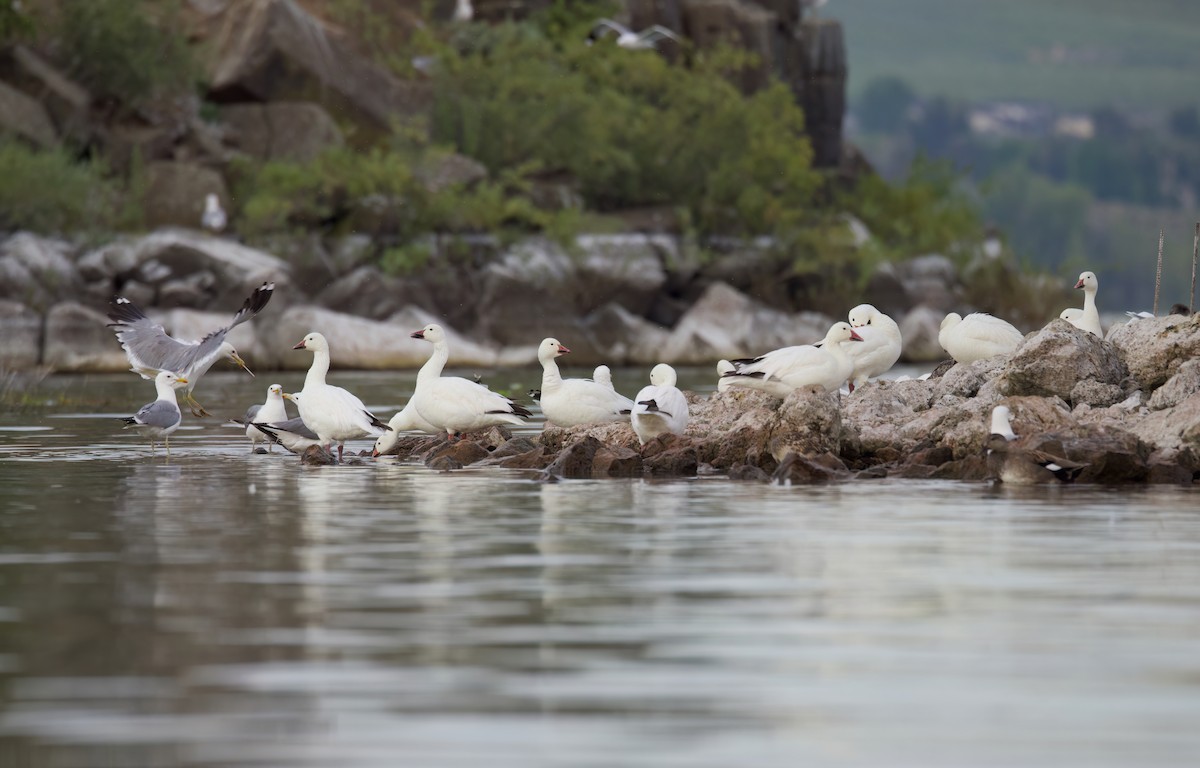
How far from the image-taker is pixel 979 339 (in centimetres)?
2141

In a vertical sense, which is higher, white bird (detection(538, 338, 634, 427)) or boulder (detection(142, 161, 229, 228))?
boulder (detection(142, 161, 229, 228))

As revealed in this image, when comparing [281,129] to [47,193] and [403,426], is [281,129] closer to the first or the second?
[47,193]

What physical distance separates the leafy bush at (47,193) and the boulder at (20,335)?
4.37 meters

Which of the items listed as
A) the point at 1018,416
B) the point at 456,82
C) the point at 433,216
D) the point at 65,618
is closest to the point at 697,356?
the point at 433,216

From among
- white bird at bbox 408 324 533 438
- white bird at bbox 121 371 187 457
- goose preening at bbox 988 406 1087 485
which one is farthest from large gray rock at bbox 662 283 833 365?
goose preening at bbox 988 406 1087 485

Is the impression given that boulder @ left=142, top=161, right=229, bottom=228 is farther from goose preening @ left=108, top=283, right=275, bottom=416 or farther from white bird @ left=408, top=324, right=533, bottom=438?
white bird @ left=408, top=324, right=533, bottom=438

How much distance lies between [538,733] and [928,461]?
11.2 m

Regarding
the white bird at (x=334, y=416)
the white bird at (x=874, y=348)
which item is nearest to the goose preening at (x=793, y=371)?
the white bird at (x=874, y=348)

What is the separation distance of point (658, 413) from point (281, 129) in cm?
4328

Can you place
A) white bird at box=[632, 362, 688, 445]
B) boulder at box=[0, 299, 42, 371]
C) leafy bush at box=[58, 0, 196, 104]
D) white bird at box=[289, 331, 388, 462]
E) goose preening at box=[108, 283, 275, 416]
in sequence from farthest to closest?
leafy bush at box=[58, 0, 196, 104]
boulder at box=[0, 299, 42, 371]
goose preening at box=[108, 283, 275, 416]
white bird at box=[289, 331, 388, 462]
white bird at box=[632, 362, 688, 445]

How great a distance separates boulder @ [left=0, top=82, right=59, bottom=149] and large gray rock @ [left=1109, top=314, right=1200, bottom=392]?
38700mm

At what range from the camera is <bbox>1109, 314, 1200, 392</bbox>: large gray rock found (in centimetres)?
1902

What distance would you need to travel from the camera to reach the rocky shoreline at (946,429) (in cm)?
1698

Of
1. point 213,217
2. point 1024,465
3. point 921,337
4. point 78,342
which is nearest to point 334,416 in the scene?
point 1024,465
